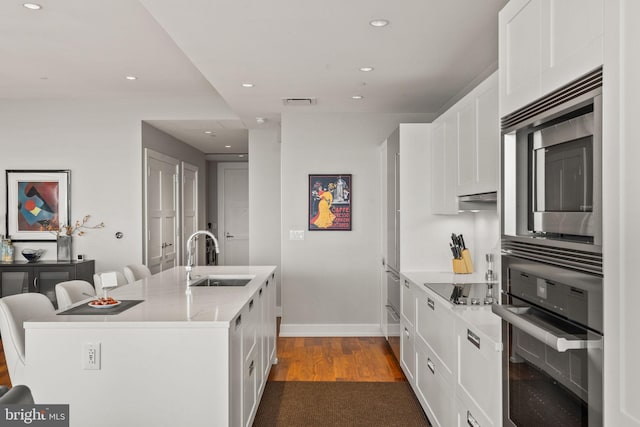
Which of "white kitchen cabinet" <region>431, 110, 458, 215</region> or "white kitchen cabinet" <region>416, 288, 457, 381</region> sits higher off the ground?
"white kitchen cabinet" <region>431, 110, 458, 215</region>

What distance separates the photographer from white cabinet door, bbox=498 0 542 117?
1.63 m

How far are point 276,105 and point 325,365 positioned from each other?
2.53 m

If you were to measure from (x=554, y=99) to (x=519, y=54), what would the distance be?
1.24ft

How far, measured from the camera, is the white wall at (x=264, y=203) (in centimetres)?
639

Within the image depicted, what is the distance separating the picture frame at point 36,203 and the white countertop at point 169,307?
2521 millimetres

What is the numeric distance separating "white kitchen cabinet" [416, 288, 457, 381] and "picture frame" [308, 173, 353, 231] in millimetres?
2045

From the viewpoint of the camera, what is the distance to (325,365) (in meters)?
4.27

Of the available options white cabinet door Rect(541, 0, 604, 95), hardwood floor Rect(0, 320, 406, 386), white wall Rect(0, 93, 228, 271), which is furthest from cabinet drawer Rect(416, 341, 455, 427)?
white wall Rect(0, 93, 228, 271)

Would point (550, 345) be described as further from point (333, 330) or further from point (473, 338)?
point (333, 330)

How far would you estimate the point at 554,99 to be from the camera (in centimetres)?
147

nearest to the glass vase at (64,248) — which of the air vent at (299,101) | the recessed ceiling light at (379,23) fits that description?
the air vent at (299,101)

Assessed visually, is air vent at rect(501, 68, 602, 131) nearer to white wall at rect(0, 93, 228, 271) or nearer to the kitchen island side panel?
the kitchen island side panel

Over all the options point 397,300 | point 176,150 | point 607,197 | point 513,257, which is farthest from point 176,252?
point 607,197

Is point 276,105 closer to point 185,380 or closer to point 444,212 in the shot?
point 444,212
